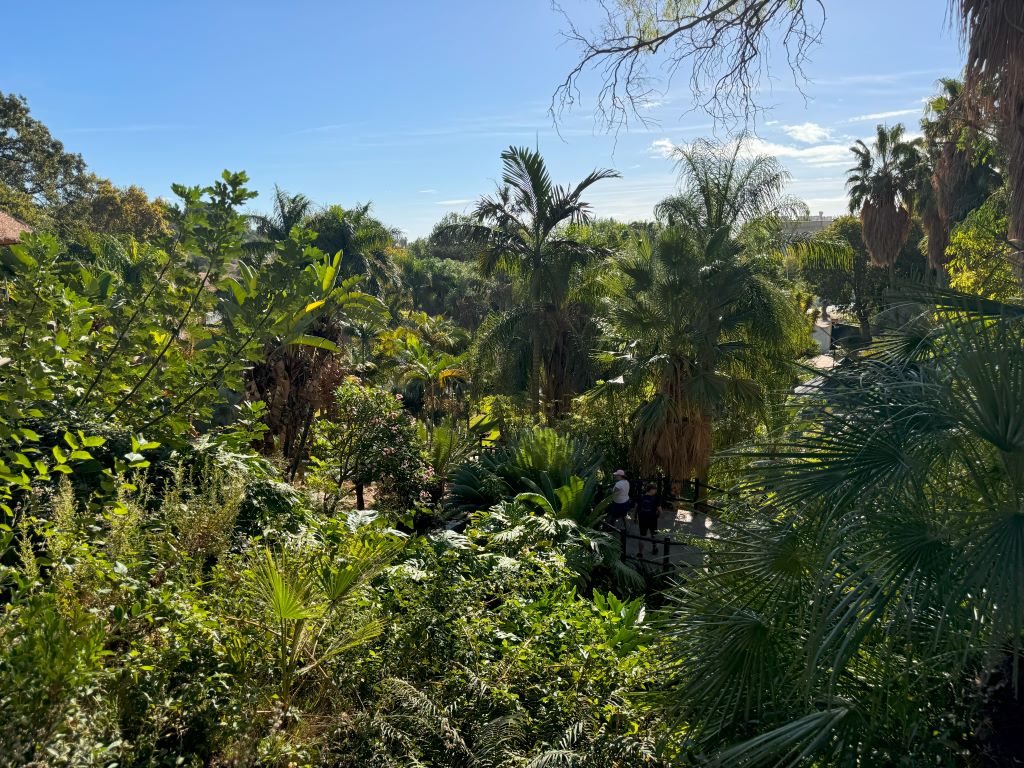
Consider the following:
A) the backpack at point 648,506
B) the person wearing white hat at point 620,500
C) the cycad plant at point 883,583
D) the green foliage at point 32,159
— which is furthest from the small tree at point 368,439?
the green foliage at point 32,159

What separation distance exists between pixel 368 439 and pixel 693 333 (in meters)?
5.17

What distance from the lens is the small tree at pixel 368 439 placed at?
29.9 feet

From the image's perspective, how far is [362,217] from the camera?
87.6 feet

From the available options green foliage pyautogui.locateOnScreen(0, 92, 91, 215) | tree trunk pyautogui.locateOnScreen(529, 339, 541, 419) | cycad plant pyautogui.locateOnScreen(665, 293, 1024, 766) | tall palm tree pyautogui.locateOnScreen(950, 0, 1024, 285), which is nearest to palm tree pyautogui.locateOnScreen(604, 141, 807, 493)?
tree trunk pyautogui.locateOnScreen(529, 339, 541, 419)

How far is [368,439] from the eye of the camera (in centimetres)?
925

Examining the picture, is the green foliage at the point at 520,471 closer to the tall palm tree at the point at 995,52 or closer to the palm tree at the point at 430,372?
the tall palm tree at the point at 995,52

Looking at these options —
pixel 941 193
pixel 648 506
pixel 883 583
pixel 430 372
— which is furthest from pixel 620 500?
pixel 941 193

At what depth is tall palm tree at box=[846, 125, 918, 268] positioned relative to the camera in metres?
26.4

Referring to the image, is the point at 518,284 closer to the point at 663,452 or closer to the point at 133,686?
the point at 663,452

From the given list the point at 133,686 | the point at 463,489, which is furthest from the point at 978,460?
the point at 463,489

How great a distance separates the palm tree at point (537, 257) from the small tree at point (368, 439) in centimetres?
545

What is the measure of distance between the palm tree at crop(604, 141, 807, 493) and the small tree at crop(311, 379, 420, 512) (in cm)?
371

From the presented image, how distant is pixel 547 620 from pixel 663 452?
22.5 feet

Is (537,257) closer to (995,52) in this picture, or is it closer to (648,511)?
(648,511)
